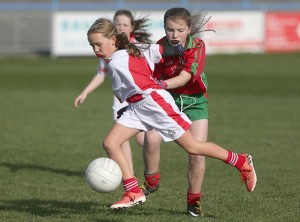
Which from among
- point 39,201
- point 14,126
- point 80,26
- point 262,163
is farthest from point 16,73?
point 39,201

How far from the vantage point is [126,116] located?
6.77 m

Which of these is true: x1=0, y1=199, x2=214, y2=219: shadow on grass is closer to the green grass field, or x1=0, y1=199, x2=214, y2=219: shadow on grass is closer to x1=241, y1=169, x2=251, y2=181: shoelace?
the green grass field

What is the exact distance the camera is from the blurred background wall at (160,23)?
28.2m

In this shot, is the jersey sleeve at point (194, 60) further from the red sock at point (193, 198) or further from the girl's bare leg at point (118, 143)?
the red sock at point (193, 198)

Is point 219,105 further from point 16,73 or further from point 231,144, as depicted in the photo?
point 16,73

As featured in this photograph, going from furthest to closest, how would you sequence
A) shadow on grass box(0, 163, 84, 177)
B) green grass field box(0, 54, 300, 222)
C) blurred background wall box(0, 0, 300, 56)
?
blurred background wall box(0, 0, 300, 56) → shadow on grass box(0, 163, 84, 177) → green grass field box(0, 54, 300, 222)

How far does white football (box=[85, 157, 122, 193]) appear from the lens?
6422 mm

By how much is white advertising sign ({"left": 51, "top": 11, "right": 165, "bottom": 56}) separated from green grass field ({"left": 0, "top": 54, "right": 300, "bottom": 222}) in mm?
3202

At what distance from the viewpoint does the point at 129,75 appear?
6598 millimetres

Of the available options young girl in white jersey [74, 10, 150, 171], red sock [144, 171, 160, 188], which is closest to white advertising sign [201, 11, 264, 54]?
young girl in white jersey [74, 10, 150, 171]

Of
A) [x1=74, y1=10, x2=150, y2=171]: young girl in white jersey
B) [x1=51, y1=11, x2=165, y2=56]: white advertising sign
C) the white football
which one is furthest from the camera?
[x1=51, y1=11, x2=165, y2=56]: white advertising sign

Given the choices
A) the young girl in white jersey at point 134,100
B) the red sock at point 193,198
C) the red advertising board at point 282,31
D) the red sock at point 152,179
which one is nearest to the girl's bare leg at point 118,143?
the young girl in white jersey at point 134,100

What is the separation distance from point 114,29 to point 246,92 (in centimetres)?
1407

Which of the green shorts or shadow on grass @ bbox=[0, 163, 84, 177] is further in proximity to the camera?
shadow on grass @ bbox=[0, 163, 84, 177]
